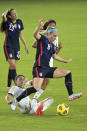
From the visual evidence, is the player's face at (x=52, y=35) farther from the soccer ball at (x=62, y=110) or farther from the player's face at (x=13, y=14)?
the player's face at (x=13, y=14)

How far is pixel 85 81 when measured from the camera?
16203mm

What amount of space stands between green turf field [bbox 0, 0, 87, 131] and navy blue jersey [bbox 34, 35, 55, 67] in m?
1.01

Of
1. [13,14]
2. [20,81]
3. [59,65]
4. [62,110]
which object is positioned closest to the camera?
[62,110]

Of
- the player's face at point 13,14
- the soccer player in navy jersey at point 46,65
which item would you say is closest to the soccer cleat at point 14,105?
the soccer player in navy jersey at point 46,65

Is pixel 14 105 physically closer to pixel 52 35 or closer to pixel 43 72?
pixel 43 72

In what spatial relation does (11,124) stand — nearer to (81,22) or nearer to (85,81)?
(85,81)

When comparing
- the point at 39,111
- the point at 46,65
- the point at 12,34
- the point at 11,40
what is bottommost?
the point at 39,111

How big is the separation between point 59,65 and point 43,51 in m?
6.32

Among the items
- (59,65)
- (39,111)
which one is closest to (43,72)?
(39,111)

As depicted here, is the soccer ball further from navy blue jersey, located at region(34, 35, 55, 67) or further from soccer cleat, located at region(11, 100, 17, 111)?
navy blue jersey, located at region(34, 35, 55, 67)

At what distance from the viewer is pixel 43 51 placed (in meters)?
12.8

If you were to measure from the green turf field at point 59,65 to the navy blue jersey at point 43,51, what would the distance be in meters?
1.01

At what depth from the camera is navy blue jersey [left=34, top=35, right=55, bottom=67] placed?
1270cm

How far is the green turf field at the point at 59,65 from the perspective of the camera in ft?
37.4
